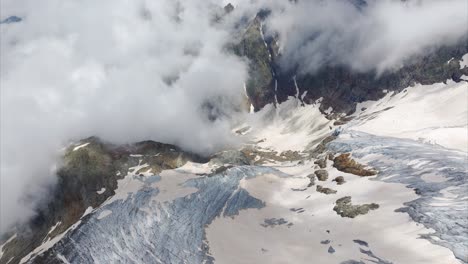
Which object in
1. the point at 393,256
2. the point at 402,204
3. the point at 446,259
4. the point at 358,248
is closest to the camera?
the point at 446,259

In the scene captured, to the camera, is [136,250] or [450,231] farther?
[136,250]

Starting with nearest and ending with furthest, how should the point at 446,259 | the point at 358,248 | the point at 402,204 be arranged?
the point at 446,259
the point at 358,248
the point at 402,204

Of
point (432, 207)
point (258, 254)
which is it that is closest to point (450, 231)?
point (432, 207)

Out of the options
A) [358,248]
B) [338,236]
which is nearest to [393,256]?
[358,248]

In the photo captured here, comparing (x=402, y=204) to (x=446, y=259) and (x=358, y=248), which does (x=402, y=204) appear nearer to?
(x=358, y=248)

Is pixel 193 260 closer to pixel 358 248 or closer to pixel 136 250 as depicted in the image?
pixel 136 250

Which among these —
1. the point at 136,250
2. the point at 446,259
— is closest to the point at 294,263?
the point at 446,259

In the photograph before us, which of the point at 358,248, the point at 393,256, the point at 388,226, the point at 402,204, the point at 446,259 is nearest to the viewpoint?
the point at 446,259

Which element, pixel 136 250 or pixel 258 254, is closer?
pixel 258 254

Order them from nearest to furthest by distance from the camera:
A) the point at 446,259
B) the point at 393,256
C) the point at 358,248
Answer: the point at 446,259, the point at 393,256, the point at 358,248
